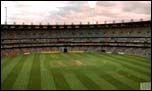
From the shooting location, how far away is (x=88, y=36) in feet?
228

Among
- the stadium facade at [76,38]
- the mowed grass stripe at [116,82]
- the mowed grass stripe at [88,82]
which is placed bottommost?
the mowed grass stripe at [88,82]

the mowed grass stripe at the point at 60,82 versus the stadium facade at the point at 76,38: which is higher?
the stadium facade at the point at 76,38

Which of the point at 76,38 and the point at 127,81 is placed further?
the point at 76,38

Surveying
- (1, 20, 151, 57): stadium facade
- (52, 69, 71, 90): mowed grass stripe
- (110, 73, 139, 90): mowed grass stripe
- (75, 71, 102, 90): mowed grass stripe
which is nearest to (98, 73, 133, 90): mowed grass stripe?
(110, 73, 139, 90): mowed grass stripe

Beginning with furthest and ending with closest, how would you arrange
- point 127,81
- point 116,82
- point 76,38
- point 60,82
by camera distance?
point 76,38
point 127,81
point 60,82
point 116,82

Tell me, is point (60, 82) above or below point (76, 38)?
below

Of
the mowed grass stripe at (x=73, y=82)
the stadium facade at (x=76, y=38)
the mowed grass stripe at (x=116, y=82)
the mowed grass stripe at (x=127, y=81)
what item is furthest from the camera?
the stadium facade at (x=76, y=38)

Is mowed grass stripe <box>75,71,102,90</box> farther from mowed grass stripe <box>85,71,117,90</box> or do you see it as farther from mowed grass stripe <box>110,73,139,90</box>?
mowed grass stripe <box>110,73,139,90</box>

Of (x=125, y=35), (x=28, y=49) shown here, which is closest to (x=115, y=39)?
(x=125, y=35)

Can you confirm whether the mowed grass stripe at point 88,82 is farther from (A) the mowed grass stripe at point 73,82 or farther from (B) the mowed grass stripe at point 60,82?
(B) the mowed grass stripe at point 60,82

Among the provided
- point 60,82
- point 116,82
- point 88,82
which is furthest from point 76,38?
point 116,82

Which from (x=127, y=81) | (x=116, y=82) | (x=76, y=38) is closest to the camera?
(x=116, y=82)

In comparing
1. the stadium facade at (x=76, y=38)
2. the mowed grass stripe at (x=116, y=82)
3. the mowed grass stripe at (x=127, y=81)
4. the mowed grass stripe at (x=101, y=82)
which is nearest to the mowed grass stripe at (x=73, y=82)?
the mowed grass stripe at (x=101, y=82)

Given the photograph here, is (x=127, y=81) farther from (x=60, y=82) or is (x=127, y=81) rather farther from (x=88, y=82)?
(x=60, y=82)
